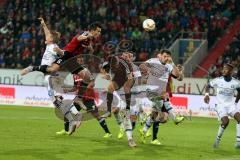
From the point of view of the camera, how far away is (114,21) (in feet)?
123

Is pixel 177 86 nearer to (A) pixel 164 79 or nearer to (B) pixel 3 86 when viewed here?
(B) pixel 3 86

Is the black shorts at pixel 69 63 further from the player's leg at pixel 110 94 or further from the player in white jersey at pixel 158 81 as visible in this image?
the player in white jersey at pixel 158 81

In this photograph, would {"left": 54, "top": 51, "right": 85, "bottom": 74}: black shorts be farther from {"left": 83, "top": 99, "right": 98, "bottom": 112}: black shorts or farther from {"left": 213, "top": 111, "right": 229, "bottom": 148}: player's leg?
{"left": 213, "top": 111, "right": 229, "bottom": 148}: player's leg

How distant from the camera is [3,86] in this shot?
32.6 metres

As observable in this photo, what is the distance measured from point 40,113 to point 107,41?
9.93m

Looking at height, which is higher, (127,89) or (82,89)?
(127,89)

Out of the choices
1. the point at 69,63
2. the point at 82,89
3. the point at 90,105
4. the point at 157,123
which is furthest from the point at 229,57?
the point at 69,63

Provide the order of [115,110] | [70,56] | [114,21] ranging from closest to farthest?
[70,56], [115,110], [114,21]

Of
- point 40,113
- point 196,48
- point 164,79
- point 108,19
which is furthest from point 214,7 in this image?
point 164,79

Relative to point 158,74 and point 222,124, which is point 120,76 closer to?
point 158,74

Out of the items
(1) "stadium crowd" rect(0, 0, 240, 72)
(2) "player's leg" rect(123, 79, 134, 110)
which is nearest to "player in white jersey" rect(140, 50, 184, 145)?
(2) "player's leg" rect(123, 79, 134, 110)

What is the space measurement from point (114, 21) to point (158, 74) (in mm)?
19562

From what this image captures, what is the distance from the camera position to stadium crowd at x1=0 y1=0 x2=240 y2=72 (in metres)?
35.8

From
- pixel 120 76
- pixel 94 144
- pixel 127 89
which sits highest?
pixel 120 76
